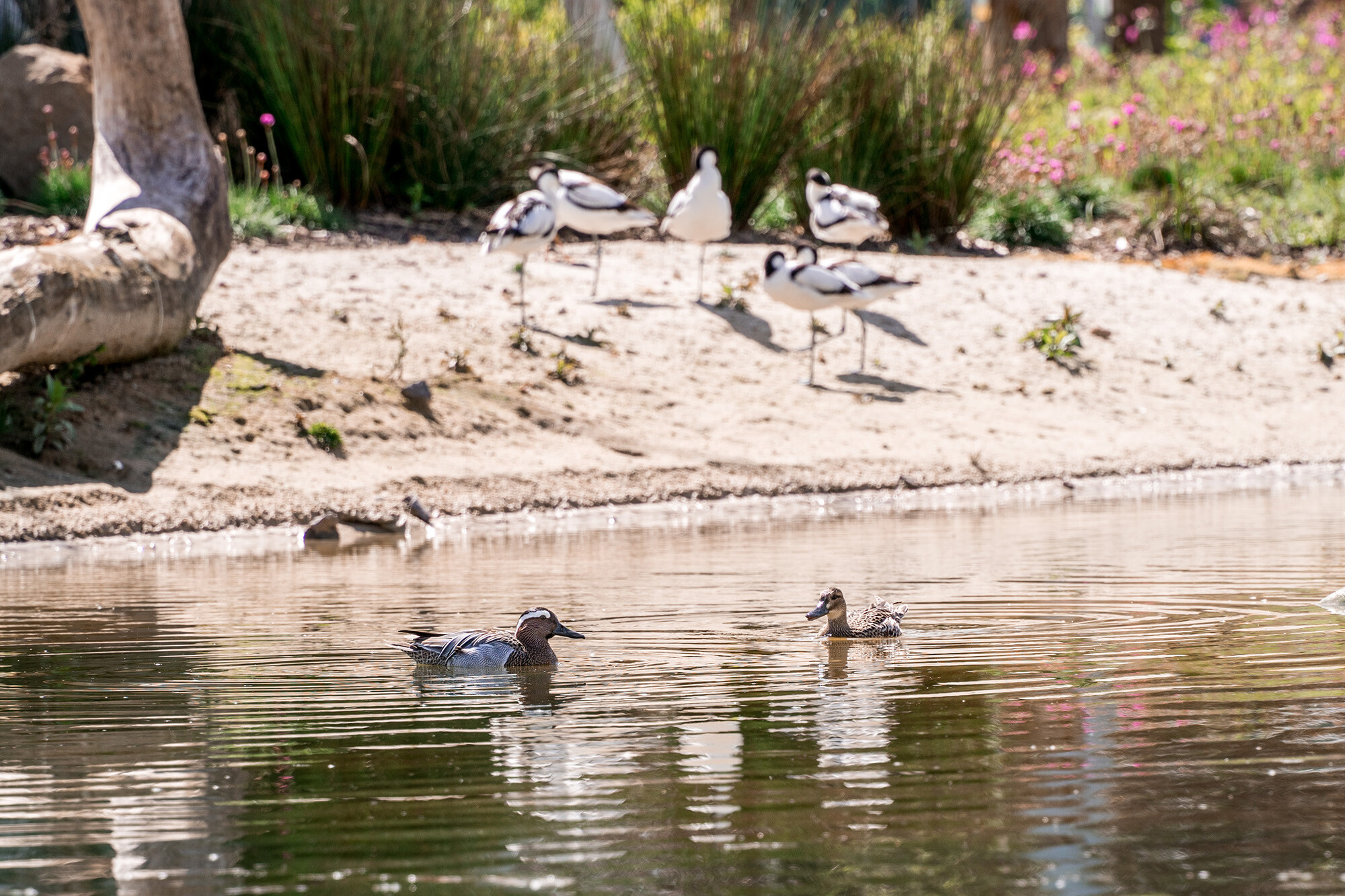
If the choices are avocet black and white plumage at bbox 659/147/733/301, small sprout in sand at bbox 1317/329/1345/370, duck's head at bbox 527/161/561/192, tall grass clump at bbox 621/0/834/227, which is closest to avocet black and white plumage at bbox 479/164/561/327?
duck's head at bbox 527/161/561/192

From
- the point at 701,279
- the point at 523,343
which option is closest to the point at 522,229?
the point at 523,343

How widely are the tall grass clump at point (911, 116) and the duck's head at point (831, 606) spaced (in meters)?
12.4

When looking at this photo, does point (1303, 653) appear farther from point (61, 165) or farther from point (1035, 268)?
point (61, 165)

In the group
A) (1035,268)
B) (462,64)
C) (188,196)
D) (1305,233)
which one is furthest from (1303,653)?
(1305,233)

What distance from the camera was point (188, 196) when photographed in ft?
42.9

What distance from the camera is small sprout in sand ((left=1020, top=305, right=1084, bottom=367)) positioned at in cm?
1556

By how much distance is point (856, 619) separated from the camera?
6574 mm

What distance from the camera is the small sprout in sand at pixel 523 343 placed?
46.5ft

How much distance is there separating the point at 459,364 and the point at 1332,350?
8.31 metres

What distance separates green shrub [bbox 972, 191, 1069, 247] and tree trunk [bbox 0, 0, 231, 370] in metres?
9.77

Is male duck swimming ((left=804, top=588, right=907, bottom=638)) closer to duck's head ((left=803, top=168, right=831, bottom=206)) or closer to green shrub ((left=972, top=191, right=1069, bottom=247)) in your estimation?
duck's head ((left=803, top=168, right=831, bottom=206))

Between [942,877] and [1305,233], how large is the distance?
63.3 ft

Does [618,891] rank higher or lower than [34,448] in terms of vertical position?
lower

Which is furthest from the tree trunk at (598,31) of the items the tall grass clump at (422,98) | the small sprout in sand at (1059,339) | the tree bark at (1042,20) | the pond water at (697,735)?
the pond water at (697,735)
